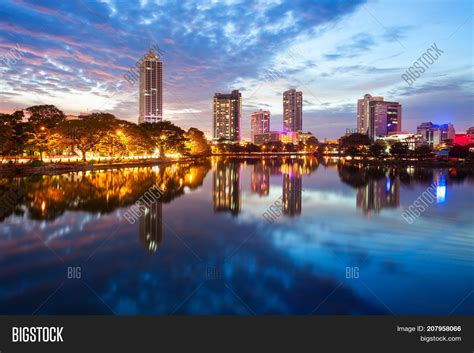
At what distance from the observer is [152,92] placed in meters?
138

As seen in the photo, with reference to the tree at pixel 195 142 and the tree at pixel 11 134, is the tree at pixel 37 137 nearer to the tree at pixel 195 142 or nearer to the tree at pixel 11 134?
the tree at pixel 11 134

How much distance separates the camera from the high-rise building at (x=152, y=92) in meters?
133

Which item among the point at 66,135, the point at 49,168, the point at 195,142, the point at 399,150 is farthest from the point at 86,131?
the point at 399,150

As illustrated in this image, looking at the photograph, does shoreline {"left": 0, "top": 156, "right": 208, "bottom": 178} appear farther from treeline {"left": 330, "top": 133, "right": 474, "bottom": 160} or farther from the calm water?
treeline {"left": 330, "top": 133, "right": 474, "bottom": 160}

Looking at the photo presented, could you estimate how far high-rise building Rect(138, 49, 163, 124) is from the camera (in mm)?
133000

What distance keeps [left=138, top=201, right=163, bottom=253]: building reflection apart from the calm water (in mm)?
52

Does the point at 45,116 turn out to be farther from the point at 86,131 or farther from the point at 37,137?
the point at 37,137

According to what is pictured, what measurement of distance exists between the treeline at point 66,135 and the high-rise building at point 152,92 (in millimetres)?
67343

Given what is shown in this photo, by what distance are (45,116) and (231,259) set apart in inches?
1934

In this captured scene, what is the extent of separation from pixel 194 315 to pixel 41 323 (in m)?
2.85

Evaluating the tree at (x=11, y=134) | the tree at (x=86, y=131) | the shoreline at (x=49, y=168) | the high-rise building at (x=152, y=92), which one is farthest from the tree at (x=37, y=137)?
the high-rise building at (x=152, y=92)

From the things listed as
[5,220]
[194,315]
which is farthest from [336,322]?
[5,220]

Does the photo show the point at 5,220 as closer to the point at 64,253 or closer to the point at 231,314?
the point at 64,253

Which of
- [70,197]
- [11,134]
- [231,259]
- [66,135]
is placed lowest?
[231,259]
